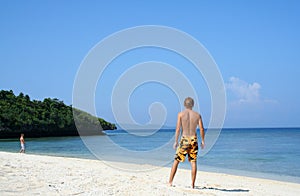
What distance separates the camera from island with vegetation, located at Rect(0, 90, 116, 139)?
7712 centimetres

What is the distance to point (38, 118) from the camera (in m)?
86.6

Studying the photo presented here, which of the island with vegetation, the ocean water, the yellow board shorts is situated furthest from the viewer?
the island with vegetation

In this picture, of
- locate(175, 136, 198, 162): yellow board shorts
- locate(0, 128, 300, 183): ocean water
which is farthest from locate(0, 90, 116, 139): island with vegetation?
locate(175, 136, 198, 162): yellow board shorts

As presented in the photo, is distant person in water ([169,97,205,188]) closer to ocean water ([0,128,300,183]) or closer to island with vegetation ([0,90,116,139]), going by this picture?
ocean water ([0,128,300,183])

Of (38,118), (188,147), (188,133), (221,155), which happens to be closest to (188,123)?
(188,133)

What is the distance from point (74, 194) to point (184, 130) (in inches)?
111

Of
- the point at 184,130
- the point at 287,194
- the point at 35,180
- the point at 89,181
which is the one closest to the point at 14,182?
the point at 35,180

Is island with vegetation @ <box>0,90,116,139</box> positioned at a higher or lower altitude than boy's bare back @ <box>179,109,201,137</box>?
higher

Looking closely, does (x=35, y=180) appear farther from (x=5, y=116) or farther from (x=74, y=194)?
(x=5, y=116)

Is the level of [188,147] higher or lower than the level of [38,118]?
lower

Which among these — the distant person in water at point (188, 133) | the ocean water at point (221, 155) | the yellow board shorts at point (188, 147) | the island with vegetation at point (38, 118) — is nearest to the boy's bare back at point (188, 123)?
the distant person in water at point (188, 133)

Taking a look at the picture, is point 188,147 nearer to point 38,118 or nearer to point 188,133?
point 188,133

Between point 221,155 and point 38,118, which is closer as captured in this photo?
point 221,155

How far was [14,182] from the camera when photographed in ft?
28.8
